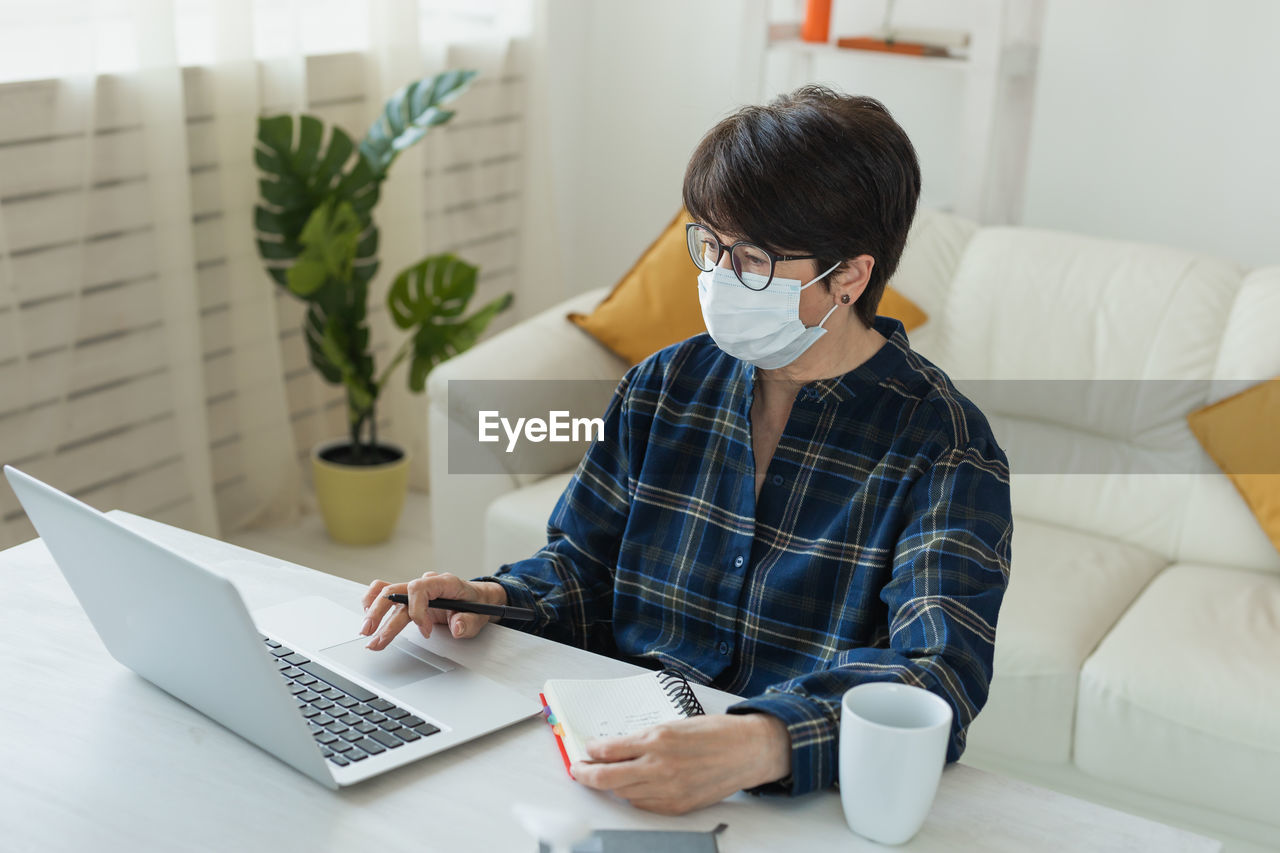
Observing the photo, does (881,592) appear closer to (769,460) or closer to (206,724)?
(769,460)

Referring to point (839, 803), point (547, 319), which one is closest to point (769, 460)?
point (839, 803)

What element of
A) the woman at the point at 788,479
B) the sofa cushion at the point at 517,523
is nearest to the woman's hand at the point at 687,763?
the woman at the point at 788,479

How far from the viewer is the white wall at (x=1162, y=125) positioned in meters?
2.66

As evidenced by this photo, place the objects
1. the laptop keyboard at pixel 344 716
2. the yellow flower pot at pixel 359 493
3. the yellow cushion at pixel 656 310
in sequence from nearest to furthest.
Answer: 1. the laptop keyboard at pixel 344 716
2. the yellow cushion at pixel 656 310
3. the yellow flower pot at pixel 359 493

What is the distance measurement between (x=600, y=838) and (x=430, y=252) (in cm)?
261

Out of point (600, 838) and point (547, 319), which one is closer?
point (600, 838)

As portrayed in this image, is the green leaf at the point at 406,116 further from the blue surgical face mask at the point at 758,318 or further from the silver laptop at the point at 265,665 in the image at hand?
the silver laptop at the point at 265,665

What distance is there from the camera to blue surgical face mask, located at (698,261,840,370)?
1.18 metres

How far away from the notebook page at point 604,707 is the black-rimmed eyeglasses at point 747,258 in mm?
394

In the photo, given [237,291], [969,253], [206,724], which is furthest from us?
[237,291]

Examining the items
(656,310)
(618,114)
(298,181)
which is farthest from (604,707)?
(618,114)

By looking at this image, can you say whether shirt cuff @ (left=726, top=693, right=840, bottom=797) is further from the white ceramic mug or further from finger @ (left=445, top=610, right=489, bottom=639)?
finger @ (left=445, top=610, right=489, bottom=639)

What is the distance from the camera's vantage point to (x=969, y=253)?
2488 millimetres

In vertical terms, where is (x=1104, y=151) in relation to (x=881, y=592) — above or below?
above
